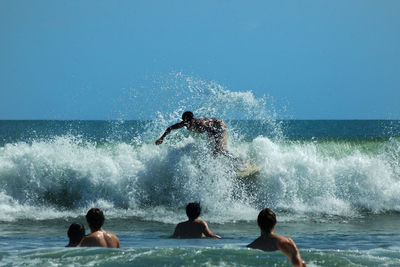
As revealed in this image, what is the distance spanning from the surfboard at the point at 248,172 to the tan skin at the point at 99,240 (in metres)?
6.86

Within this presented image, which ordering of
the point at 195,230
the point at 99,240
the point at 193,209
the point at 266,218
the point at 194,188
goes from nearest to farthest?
the point at 266,218
the point at 99,240
the point at 193,209
the point at 195,230
the point at 194,188

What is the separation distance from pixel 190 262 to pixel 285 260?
1.07 meters

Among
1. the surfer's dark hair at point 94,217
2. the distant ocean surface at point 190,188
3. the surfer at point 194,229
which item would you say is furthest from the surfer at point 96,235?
the distant ocean surface at point 190,188

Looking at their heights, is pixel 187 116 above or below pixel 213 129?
above

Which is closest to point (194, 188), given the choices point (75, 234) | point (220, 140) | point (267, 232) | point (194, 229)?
point (220, 140)

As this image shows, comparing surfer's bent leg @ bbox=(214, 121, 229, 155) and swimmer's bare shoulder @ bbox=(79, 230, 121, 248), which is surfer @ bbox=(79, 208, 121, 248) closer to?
swimmer's bare shoulder @ bbox=(79, 230, 121, 248)

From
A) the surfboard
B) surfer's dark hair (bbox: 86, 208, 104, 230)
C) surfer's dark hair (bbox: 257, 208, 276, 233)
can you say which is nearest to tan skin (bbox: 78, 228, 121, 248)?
surfer's dark hair (bbox: 86, 208, 104, 230)

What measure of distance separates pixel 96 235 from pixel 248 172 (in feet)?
24.0

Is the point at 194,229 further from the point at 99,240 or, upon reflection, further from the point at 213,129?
the point at 213,129

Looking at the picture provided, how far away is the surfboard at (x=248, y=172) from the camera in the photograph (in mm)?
13188

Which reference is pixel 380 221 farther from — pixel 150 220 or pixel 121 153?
pixel 121 153

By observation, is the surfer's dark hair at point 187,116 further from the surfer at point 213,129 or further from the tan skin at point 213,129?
the tan skin at point 213,129

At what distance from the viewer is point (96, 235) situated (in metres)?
6.51

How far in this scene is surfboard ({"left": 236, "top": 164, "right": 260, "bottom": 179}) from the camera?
13.2 m
